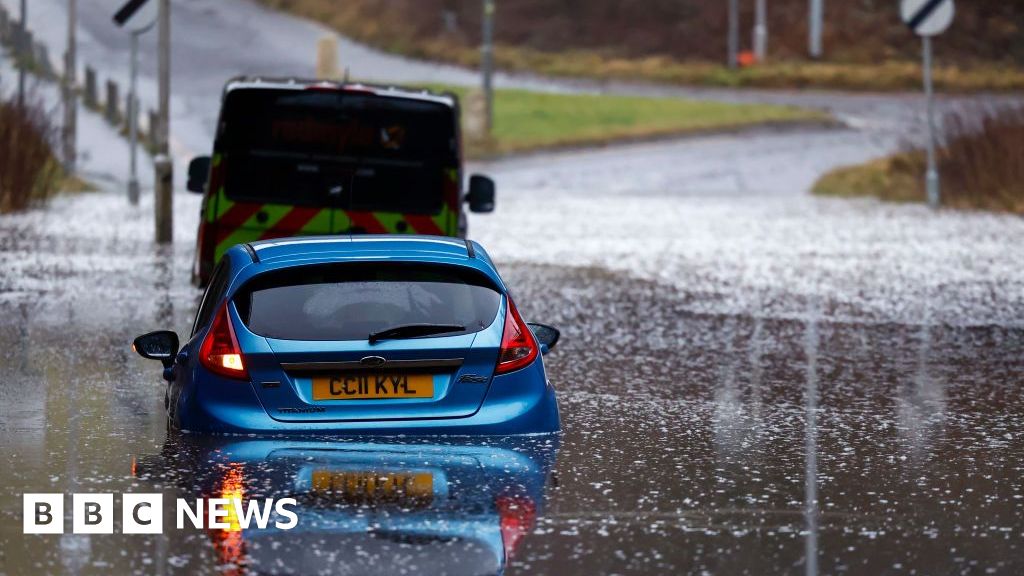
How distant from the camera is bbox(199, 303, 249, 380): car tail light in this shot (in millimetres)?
9516

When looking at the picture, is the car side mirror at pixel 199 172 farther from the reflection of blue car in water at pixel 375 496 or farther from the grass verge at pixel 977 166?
the grass verge at pixel 977 166

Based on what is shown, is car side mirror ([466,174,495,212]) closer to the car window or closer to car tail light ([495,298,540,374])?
the car window

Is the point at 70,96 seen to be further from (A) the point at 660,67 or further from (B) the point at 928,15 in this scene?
(A) the point at 660,67

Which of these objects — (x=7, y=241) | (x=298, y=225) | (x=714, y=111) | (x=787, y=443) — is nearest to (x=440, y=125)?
(x=298, y=225)

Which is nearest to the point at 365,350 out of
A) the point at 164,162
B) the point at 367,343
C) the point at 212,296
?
the point at 367,343

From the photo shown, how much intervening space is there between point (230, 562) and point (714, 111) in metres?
42.9

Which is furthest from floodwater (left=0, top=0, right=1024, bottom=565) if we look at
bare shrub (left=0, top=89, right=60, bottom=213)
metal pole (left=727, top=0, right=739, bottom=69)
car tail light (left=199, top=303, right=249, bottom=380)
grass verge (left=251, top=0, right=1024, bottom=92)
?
metal pole (left=727, top=0, right=739, bottom=69)

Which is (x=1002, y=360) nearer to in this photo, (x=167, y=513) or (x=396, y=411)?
(x=396, y=411)

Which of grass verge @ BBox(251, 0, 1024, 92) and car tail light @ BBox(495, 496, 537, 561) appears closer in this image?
car tail light @ BBox(495, 496, 537, 561)

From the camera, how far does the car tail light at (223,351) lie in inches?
375

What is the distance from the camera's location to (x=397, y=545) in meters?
7.65

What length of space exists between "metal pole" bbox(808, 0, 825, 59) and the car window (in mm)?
53216

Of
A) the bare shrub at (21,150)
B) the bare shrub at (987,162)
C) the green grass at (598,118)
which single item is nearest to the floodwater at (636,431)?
the bare shrub at (21,150)

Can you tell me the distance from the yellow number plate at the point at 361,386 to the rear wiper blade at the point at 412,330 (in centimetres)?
17
